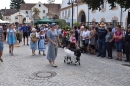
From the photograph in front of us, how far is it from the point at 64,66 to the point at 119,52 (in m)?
3.68

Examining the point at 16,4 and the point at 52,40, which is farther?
the point at 16,4

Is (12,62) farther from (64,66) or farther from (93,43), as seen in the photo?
(93,43)

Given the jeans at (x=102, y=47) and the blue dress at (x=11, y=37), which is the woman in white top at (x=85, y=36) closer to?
the jeans at (x=102, y=47)

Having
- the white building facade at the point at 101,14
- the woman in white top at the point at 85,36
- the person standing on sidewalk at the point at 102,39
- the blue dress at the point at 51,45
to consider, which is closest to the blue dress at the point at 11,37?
the blue dress at the point at 51,45

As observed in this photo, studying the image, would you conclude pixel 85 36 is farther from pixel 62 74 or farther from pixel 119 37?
pixel 62 74

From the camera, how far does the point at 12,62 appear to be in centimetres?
1065

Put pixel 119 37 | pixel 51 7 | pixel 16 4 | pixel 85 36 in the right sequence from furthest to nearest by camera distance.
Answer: pixel 16 4 → pixel 51 7 → pixel 85 36 → pixel 119 37

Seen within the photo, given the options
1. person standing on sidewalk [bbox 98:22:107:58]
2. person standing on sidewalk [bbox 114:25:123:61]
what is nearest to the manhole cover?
person standing on sidewalk [bbox 114:25:123:61]

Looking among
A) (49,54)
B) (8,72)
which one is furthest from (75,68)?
(8,72)

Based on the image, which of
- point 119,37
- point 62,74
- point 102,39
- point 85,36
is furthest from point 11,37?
point 119,37

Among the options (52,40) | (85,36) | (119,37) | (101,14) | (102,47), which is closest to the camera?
(52,40)

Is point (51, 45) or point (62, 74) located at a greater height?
point (51, 45)

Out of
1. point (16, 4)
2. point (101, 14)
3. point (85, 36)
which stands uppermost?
point (16, 4)

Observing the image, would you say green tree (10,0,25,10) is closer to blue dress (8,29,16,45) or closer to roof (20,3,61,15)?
roof (20,3,61,15)
